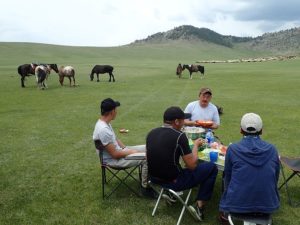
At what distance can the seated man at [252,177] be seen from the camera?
15.9ft

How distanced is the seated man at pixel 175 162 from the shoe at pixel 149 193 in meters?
0.91

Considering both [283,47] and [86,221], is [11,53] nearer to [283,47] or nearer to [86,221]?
[86,221]

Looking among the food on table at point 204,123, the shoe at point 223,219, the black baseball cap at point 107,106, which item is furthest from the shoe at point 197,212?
the food on table at point 204,123

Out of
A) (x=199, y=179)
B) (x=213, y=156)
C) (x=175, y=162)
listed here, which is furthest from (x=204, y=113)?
(x=175, y=162)

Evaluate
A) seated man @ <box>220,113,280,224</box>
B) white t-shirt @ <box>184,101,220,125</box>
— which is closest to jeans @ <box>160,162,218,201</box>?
seated man @ <box>220,113,280,224</box>

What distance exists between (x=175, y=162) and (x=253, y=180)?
124 cm

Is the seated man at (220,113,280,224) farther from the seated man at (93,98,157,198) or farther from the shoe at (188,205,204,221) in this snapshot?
the seated man at (93,98,157,198)

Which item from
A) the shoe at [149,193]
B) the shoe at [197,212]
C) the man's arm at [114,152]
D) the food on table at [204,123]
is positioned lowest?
the shoe at [149,193]

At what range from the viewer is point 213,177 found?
598 cm

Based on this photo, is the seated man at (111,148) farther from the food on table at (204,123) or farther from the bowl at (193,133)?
the food on table at (204,123)

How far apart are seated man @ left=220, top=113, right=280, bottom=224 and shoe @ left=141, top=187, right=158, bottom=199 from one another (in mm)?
1975

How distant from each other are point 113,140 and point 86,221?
1394mm

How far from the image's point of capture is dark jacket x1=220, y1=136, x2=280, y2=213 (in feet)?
15.9

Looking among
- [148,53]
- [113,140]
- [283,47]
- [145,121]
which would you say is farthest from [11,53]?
[283,47]
